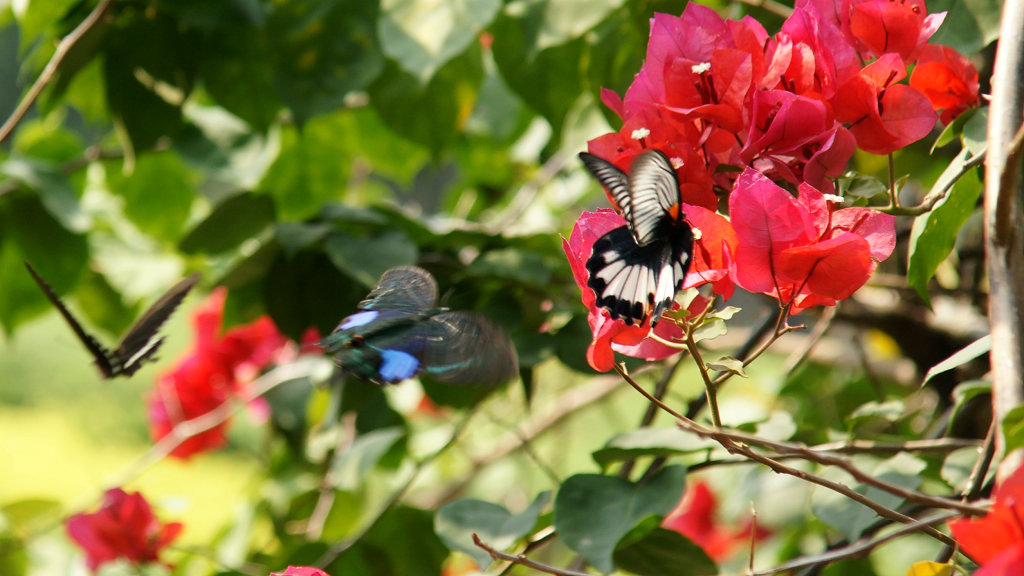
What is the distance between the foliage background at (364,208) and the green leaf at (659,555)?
66 mm

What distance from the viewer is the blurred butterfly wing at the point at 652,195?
42 centimetres

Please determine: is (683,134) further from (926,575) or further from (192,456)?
(192,456)

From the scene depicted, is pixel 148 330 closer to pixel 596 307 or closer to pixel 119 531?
pixel 119 531

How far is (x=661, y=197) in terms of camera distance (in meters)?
0.42

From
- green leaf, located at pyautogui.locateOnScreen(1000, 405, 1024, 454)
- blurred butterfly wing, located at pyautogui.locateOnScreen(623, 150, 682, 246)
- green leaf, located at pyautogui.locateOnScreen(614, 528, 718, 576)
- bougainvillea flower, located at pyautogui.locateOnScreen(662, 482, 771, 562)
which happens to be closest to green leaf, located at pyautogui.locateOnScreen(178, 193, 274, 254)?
green leaf, located at pyautogui.locateOnScreen(614, 528, 718, 576)

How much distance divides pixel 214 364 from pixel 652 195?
1336 mm

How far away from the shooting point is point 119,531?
1.09 meters

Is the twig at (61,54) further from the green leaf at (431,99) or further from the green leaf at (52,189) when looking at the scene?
the green leaf at (431,99)

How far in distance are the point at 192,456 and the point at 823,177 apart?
4.98 ft

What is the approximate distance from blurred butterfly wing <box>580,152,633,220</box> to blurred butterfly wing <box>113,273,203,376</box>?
22.0 inches

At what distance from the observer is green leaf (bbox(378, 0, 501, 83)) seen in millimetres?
773

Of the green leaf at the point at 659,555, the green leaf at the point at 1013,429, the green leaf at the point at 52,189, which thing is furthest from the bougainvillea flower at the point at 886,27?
the green leaf at the point at 52,189

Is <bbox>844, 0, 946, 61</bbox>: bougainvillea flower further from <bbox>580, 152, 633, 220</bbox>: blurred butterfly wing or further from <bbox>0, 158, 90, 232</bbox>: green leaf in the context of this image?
<bbox>0, 158, 90, 232</bbox>: green leaf

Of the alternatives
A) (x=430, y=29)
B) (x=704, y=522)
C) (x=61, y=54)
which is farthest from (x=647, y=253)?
(x=704, y=522)
